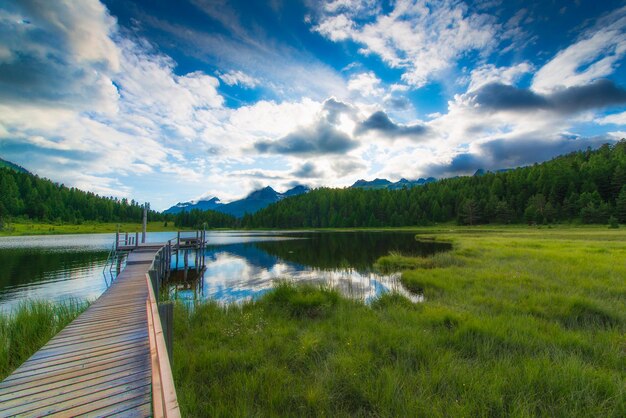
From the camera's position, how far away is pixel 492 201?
108 m

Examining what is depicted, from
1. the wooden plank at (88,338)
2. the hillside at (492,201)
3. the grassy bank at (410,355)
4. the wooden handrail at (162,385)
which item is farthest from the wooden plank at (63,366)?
the hillside at (492,201)

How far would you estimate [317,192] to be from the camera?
597 ft

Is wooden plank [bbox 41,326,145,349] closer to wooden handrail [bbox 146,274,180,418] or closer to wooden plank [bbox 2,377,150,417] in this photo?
wooden plank [bbox 2,377,150,417]

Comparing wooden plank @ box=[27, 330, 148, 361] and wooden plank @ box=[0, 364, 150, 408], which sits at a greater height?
wooden plank @ box=[0, 364, 150, 408]

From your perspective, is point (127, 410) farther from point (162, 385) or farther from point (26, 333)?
point (26, 333)

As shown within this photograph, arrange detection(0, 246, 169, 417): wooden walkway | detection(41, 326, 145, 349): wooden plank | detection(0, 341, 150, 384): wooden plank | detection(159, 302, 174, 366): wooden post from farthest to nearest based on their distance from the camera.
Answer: detection(41, 326, 145, 349): wooden plank → detection(159, 302, 174, 366): wooden post → detection(0, 341, 150, 384): wooden plank → detection(0, 246, 169, 417): wooden walkway

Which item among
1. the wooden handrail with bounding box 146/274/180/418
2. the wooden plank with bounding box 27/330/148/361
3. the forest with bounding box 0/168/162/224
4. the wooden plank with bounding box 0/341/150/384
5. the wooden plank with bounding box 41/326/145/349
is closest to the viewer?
the wooden handrail with bounding box 146/274/180/418

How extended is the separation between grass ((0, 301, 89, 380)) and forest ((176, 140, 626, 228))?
329ft

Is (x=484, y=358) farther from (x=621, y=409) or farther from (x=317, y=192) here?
(x=317, y=192)

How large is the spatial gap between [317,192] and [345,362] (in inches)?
6937

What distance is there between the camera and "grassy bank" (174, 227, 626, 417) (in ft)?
16.1

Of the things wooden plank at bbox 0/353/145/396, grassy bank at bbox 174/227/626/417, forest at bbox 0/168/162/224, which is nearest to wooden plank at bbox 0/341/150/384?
wooden plank at bbox 0/353/145/396

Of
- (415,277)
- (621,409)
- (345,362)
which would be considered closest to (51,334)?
(345,362)

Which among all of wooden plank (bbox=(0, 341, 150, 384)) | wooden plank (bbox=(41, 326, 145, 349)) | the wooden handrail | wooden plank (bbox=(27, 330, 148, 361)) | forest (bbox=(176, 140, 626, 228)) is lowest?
wooden plank (bbox=(41, 326, 145, 349))
